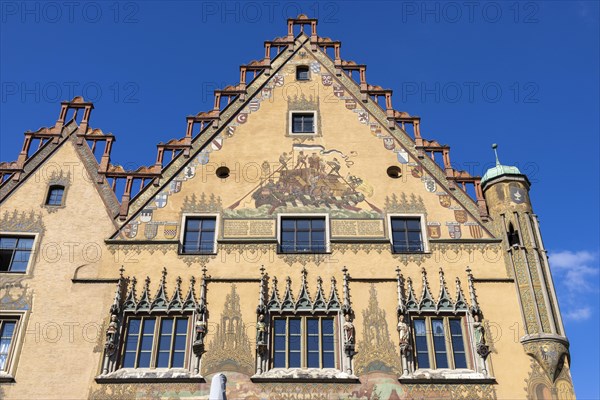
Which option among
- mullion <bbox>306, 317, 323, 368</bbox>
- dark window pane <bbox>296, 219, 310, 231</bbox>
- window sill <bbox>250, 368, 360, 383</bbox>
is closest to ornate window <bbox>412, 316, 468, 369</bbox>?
window sill <bbox>250, 368, 360, 383</bbox>

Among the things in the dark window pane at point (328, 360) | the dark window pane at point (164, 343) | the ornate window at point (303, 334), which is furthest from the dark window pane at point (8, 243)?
the dark window pane at point (328, 360)

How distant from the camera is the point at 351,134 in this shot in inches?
657

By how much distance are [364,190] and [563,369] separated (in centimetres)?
583

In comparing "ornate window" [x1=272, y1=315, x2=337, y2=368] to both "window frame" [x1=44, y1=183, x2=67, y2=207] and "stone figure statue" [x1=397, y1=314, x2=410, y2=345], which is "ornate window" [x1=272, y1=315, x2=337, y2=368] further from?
"window frame" [x1=44, y1=183, x2=67, y2=207]

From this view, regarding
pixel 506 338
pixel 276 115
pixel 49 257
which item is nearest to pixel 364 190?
pixel 276 115

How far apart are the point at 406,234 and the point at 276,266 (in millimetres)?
3134

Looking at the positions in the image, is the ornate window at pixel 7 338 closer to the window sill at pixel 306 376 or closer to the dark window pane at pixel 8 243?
the dark window pane at pixel 8 243

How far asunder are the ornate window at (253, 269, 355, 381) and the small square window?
4.49 m

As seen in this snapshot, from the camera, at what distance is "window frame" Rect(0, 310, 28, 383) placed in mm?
12930

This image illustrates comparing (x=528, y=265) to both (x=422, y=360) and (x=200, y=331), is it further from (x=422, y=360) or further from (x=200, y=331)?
(x=200, y=331)

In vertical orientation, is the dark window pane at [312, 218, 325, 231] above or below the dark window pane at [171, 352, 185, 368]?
above

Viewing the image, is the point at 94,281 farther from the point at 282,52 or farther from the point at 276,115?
the point at 282,52

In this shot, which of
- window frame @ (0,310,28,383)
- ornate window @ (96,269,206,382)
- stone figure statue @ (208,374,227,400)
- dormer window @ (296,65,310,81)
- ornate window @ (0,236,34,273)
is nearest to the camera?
stone figure statue @ (208,374,227,400)

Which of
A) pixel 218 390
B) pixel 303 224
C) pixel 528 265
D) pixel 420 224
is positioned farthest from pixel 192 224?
pixel 528 265
